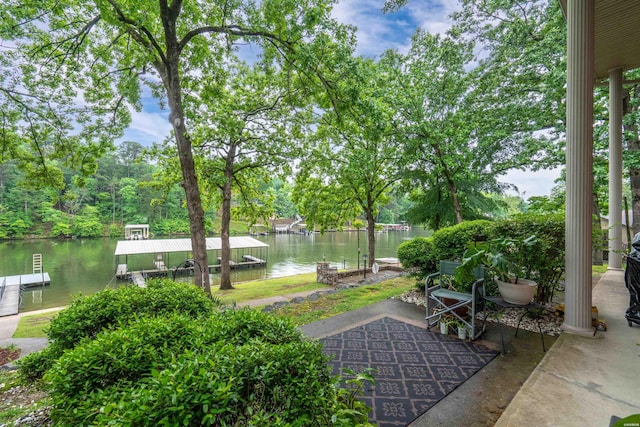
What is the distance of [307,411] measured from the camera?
3.99 feet

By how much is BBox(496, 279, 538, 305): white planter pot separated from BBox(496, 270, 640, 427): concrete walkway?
1.63 feet

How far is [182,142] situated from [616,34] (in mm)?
7855

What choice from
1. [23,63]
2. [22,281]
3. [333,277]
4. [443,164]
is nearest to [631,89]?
[443,164]

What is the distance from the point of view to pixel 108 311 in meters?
2.37

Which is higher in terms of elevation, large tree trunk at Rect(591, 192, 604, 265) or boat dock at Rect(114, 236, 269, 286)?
large tree trunk at Rect(591, 192, 604, 265)

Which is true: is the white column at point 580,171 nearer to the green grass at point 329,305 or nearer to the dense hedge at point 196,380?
the green grass at point 329,305

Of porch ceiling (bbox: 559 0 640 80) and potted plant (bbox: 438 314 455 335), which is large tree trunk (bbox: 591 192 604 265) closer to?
potted plant (bbox: 438 314 455 335)

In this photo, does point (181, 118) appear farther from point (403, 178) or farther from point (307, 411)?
point (403, 178)

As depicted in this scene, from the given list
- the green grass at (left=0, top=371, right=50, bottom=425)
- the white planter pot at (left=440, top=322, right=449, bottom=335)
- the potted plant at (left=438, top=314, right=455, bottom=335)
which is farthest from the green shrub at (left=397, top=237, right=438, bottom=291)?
the green grass at (left=0, top=371, right=50, bottom=425)

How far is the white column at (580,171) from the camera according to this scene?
10.0ft

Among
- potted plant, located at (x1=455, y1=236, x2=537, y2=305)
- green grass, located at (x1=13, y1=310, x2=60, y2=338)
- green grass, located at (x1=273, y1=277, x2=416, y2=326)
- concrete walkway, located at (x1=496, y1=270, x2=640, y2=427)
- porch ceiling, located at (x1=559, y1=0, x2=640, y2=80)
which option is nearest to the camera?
concrete walkway, located at (x1=496, y1=270, x2=640, y2=427)

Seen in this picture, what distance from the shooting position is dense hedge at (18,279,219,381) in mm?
2242

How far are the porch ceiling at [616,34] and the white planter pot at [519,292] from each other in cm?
432

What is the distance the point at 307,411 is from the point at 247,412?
0.88ft
